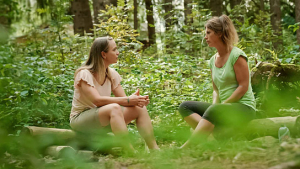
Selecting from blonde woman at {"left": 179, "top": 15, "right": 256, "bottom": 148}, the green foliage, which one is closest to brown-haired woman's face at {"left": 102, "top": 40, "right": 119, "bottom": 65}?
blonde woman at {"left": 179, "top": 15, "right": 256, "bottom": 148}

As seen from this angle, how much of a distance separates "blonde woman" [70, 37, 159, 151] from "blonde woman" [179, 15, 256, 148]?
590 millimetres

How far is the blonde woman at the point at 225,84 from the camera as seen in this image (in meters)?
3.52

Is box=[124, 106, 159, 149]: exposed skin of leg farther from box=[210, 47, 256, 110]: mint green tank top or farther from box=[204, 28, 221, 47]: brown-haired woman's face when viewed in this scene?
box=[204, 28, 221, 47]: brown-haired woman's face

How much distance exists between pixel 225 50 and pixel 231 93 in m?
0.53

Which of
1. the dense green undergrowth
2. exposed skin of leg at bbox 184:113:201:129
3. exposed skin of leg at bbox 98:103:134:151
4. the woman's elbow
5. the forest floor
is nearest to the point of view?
the forest floor

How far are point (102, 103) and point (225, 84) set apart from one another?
1446 mm

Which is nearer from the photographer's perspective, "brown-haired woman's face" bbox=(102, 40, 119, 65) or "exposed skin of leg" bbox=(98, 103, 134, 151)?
"exposed skin of leg" bbox=(98, 103, 134, 151)

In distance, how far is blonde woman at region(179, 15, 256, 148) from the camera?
3521 millimetres

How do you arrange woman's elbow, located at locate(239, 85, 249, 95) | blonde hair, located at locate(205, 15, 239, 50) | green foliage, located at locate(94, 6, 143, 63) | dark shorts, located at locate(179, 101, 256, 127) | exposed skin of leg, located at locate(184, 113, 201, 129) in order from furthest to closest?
1. green foliage, located at locate(94, 6, 143, 63)
2. exposed skin of leg, located at locate(184, 113, 201, 129)
3. blonde hair, located at locate(205, 15, 239, 50)
4. woman's elbow, located at locate(239, 85, 249, 95)
5. dark shorts, located at locate(179, 101, 256, 127)

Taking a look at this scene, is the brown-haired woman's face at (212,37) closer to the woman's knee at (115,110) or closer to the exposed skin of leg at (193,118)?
the exposed skin of leg at (193,118)

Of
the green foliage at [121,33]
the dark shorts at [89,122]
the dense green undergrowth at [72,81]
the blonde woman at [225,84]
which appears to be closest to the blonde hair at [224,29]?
the blonde woman at [225,84]

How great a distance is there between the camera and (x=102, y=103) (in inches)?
146

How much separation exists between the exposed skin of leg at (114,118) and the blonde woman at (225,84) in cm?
79

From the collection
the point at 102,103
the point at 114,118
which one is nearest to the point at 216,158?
the point at 114,118
